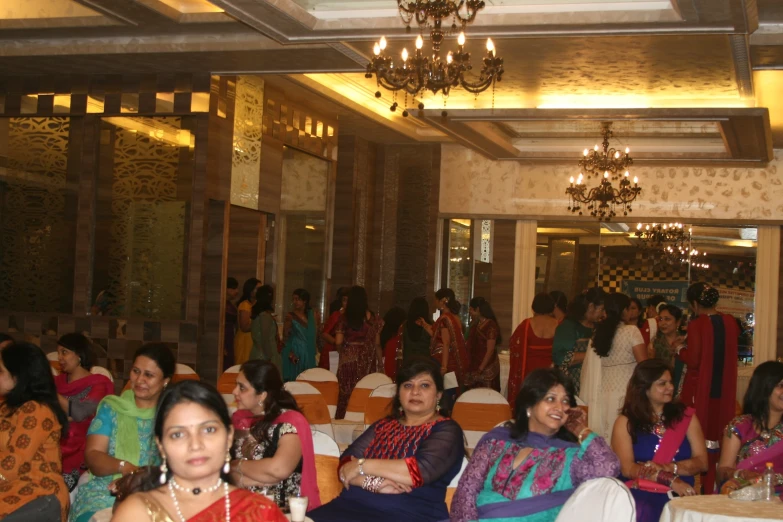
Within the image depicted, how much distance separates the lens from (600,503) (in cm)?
321

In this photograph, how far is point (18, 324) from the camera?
381 inches

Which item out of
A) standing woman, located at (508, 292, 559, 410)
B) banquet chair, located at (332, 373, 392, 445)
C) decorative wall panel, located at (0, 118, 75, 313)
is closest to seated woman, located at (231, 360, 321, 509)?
banquet chair, located at (332, 373, 392, 445)

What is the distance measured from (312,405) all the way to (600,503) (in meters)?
3.05

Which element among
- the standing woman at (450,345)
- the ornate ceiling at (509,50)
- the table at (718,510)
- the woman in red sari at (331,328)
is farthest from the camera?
the woman in red sari at (331,328)

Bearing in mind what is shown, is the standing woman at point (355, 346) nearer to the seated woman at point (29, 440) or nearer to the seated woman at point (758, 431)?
the seated woman at point (758, 431)

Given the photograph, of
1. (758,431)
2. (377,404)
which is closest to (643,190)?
(377,404)

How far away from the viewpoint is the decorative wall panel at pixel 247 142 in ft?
31.2

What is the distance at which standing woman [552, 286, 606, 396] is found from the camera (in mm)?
7535

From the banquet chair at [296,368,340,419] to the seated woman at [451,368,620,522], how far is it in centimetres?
347

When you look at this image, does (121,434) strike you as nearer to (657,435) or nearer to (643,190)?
(657,435)

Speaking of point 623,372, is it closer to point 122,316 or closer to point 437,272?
point 122,316

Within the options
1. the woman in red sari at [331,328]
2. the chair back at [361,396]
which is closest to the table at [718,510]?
the chair back at [361,396]

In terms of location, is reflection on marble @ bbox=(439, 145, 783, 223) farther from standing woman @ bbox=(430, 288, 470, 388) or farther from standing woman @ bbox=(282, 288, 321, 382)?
standing woman @ bbox=(282, 288, 321, 382)

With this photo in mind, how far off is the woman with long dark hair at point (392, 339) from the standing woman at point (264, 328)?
1121 mm
